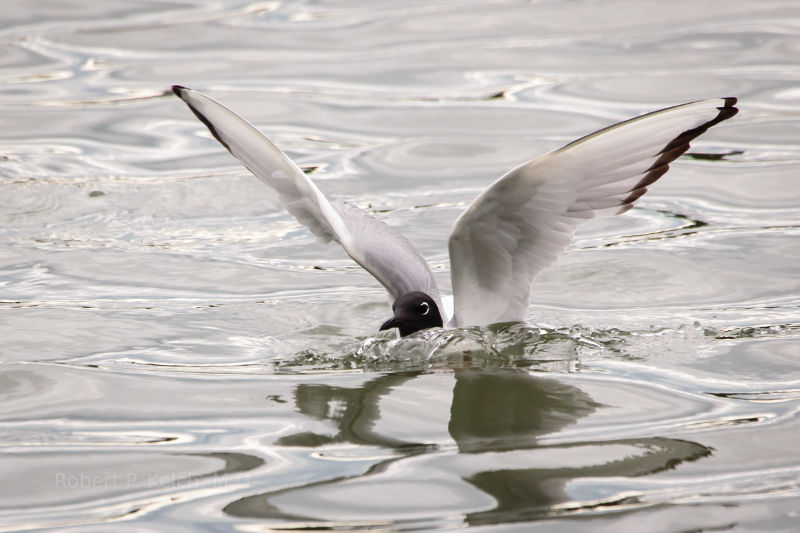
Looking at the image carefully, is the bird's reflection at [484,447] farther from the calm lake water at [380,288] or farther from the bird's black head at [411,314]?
the bird's black head at [411,314]

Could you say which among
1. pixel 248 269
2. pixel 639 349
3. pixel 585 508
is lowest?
pixel 585 508

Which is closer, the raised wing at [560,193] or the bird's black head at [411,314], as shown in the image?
the raised wing at [560,193]

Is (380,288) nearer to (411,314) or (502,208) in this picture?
(411,314)

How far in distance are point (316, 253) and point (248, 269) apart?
1.94 ft

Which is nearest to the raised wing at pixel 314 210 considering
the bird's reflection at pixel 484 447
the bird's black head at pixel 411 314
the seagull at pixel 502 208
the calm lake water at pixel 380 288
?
the seagull at pixel 502 208

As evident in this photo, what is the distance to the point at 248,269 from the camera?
7199 mm

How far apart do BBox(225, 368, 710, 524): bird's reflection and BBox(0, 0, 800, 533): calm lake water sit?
0.02 meters

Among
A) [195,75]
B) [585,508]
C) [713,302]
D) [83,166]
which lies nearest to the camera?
[585,508]

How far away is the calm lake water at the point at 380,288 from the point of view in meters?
3.83

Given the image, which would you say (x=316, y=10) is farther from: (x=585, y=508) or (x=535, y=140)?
(x=585, y=508)

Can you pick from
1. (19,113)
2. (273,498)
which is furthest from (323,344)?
(19,113)

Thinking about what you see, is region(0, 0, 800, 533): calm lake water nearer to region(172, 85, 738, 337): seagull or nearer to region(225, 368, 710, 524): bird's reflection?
region(225, 368, 710, 524): bird's reflection

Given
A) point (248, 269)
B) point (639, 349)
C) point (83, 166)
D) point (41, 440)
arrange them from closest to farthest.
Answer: point (41, 440), point (639, 349), point (248, 269), point (83, 166)

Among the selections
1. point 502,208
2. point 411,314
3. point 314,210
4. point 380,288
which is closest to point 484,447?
point 502,208
